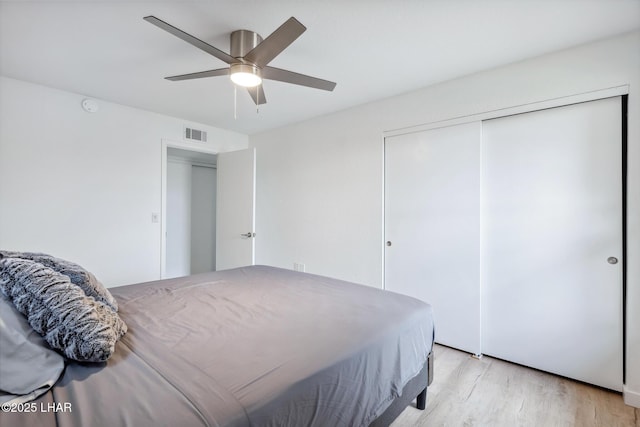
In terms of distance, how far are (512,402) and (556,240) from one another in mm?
1171

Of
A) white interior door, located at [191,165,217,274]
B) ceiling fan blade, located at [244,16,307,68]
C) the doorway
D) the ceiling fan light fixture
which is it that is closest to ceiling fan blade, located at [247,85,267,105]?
the ceiling fan light fixture

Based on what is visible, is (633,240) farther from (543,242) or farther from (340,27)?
(340,27)

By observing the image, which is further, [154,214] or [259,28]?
Result: [154,214]

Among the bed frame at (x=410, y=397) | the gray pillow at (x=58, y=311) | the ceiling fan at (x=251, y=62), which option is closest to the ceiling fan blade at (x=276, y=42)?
the ceiling fan at (x=251, y=62)

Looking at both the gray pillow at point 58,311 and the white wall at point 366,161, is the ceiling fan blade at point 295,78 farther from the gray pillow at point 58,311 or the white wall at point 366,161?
the gray pillow at point 58,311

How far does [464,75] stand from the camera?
2.44 metres

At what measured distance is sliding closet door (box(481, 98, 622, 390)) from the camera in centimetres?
192

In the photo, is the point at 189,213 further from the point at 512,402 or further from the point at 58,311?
the point at 512,402

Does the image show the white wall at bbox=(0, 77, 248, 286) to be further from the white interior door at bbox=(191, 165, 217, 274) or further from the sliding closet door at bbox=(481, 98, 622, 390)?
the sliding closet door at bbox=(481, 98, 622, 390)

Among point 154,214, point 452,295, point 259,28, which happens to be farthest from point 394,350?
point 154,214

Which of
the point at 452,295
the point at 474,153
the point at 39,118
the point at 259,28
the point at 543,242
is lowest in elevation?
the point at 452,295

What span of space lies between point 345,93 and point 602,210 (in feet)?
7.30

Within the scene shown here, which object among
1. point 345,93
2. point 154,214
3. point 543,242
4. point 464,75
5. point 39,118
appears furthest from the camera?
point 154,214

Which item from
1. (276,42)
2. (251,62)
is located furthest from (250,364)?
(251,62)
